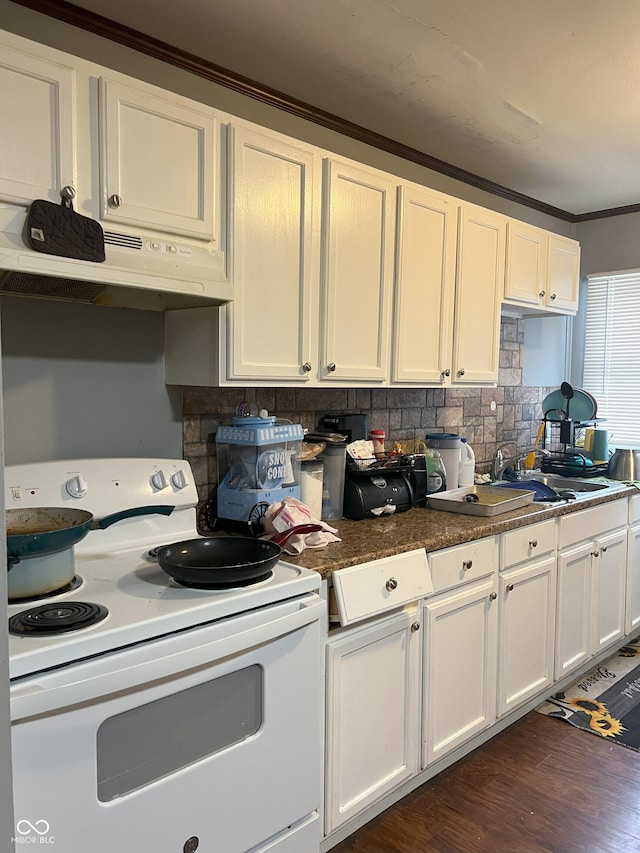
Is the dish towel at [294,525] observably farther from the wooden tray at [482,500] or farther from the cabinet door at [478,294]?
the cabinet door at [478,294]

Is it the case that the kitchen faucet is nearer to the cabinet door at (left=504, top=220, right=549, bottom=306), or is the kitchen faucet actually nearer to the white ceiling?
the cabinet door at (left=504, top=220, right=549, bottom=306)

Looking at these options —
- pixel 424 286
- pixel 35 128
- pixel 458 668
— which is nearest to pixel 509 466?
pixel 424 286

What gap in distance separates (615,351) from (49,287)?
358 cm

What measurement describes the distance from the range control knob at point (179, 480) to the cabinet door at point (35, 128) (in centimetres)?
85

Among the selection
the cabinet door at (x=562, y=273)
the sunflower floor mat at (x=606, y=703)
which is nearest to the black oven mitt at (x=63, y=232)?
the cabinet door at (x=562, y=273)

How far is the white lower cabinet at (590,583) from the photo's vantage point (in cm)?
283

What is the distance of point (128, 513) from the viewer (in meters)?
1.81

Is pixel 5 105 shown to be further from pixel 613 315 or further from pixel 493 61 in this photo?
pixel 613 315

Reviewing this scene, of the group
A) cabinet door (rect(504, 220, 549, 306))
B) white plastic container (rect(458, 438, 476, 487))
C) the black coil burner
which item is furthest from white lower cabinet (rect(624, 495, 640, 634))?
the black coil burner

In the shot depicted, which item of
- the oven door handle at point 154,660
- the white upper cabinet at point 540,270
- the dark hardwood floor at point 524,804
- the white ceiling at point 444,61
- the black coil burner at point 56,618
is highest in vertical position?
the white ceiling at point 444,61

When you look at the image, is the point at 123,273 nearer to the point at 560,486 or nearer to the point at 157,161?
the point at 157,161

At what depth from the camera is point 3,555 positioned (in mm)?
920

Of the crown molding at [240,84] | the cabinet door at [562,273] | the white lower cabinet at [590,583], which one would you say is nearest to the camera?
the crown molding at [240,84]

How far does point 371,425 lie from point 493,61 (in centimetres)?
150
